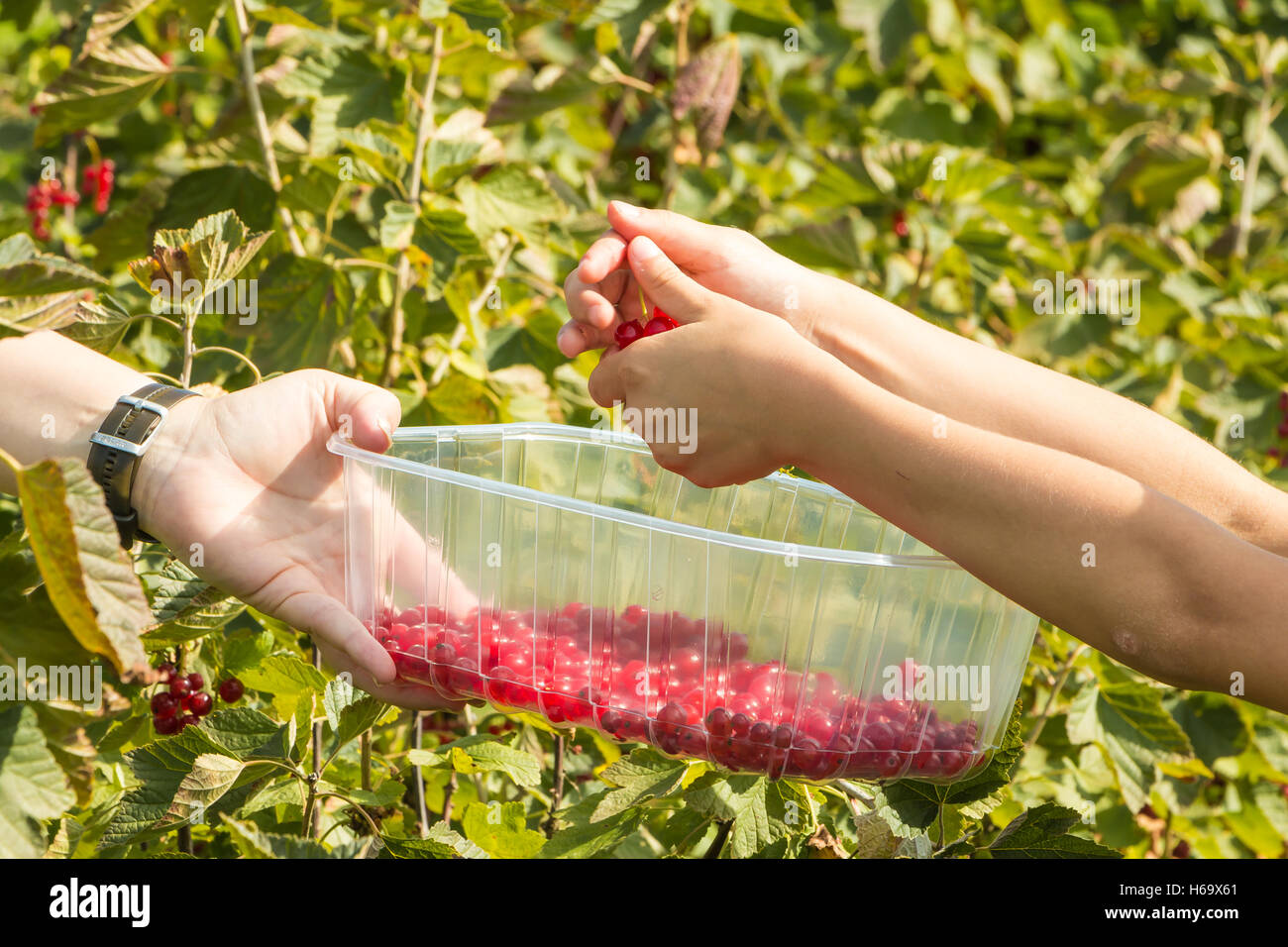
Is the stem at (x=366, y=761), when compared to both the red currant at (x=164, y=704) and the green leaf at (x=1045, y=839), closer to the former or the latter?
the red currant at (x=164, y=704)

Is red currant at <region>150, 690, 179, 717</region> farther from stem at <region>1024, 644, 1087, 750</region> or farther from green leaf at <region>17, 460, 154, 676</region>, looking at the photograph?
stem at <region>1024, 644, 1087, 750</region>

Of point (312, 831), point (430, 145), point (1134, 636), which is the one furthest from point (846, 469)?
point (430, 145)

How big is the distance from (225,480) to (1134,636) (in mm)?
814

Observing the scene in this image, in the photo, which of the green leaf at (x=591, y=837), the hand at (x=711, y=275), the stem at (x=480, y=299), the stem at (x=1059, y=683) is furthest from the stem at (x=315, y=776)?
the stem at (x=1059, y=683)

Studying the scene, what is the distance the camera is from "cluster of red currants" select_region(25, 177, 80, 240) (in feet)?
6.59

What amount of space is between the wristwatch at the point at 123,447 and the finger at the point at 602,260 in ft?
1.37

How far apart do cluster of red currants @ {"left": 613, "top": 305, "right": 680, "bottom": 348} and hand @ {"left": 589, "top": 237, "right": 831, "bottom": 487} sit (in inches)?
1.9

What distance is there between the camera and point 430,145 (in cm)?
154

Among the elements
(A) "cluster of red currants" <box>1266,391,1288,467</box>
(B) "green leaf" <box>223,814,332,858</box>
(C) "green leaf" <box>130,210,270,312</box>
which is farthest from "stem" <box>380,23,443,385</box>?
(A) "cluster of red currants" <box>1266,391,1288,467</box>

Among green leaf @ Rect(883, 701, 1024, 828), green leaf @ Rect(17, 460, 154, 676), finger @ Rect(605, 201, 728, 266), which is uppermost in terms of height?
finger @ Rect(605, 201, 728, 266)

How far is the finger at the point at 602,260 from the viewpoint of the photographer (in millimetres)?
1076

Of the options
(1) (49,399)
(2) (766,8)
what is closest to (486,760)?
(1) (49,399)

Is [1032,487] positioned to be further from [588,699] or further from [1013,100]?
[1013,100]
